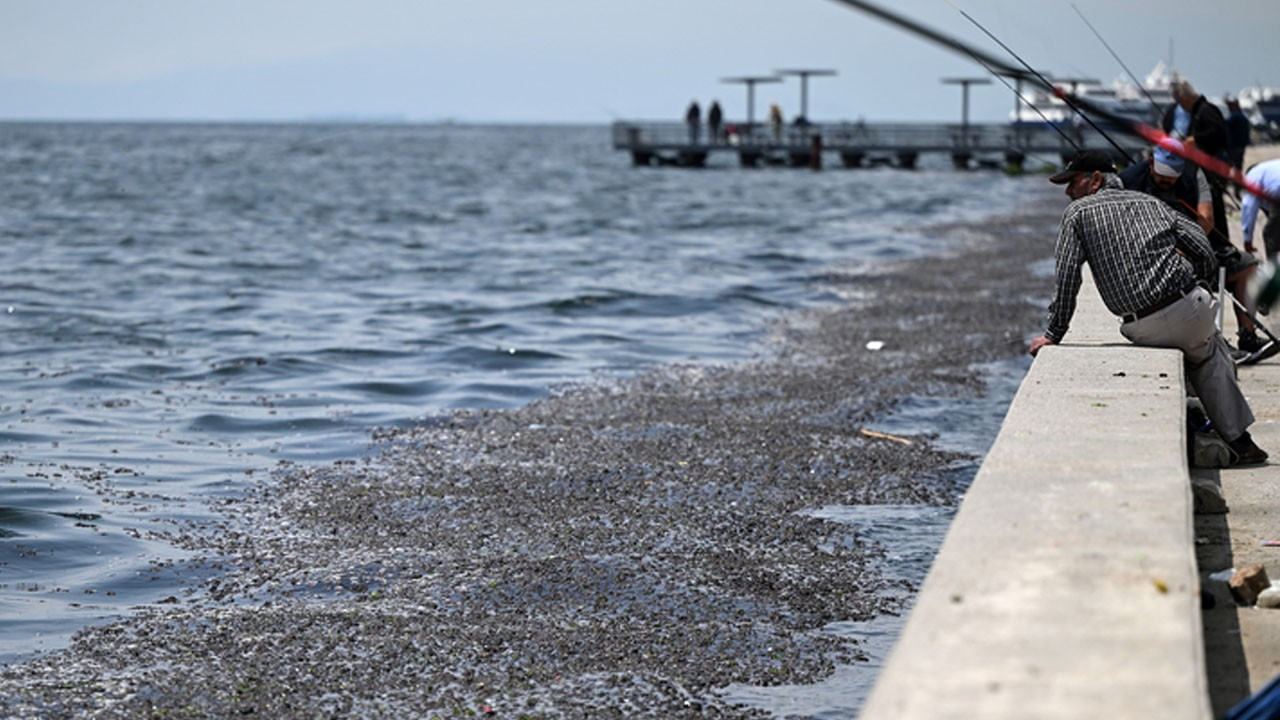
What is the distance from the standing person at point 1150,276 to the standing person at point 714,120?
56387 mm

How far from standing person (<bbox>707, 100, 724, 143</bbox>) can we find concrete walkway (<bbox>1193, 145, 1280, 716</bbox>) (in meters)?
55.2

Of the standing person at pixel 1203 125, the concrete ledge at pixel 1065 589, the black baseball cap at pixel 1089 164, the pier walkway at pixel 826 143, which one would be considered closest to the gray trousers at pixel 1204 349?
the black baseball cap at pixel 1089 164

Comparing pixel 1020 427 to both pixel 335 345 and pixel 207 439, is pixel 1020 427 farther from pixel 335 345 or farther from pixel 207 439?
pixel 335 345

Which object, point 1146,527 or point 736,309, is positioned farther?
point 736,309

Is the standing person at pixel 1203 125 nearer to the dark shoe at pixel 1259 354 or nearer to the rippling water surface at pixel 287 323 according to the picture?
the dark shoe at pixel 1259 354

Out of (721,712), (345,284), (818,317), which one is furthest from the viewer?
(345,284)

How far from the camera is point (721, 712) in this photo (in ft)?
17.2

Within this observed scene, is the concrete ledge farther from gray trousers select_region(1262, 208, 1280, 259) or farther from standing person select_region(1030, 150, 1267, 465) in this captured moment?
gray trousers select_region(1262, 208, 1280, 259)

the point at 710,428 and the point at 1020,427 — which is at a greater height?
the point at 1020,427

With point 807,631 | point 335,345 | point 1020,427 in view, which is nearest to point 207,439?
point 335,345

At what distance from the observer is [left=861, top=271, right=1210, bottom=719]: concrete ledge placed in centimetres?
313

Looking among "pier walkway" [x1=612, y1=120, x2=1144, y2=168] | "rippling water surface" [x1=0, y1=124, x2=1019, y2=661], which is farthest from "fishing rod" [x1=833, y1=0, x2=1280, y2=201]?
"pier walkway" [x1=612, y1=120, x2=1144, y2=168]

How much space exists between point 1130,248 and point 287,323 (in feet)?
37.0

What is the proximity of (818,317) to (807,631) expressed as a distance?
37.0ft
